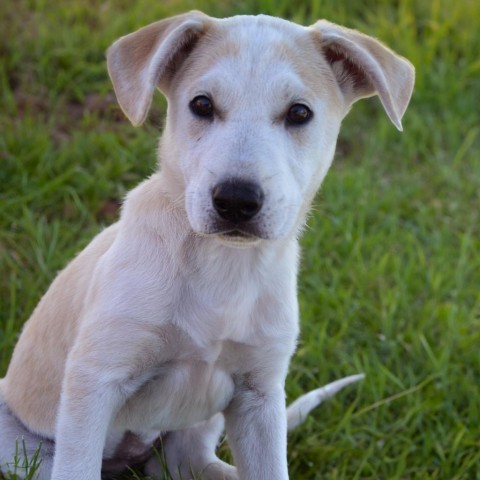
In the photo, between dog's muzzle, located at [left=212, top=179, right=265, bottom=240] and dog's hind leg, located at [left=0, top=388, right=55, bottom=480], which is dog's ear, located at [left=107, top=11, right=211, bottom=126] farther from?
dog's hind leg, located at [left=0, top=388, right=55, bottom=480]

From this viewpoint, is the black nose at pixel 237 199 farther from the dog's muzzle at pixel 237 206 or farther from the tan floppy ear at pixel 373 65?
the tan floppy ear at pixel 373 65

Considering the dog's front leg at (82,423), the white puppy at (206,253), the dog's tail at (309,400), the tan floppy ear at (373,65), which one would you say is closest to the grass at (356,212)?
the dog's tail at (309,400)

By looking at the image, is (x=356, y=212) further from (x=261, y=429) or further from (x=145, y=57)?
(x=145, y=57)

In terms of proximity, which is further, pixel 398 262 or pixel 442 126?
pixel 442 126

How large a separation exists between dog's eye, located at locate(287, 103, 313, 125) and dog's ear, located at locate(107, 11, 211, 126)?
19.1 inches

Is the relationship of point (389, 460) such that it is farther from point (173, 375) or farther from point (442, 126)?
point (442, 126)

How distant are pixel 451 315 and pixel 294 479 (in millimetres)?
1463

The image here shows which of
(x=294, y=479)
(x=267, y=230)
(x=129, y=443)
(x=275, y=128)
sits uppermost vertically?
(x=275, y=128)

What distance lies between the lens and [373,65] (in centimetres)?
381

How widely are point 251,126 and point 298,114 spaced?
24cm

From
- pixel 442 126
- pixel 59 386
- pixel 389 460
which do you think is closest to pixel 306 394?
pixel 389 460

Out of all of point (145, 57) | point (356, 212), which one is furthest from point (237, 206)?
point (356, 212)

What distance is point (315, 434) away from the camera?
4871 millimetres

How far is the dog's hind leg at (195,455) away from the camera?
14.4 feet
